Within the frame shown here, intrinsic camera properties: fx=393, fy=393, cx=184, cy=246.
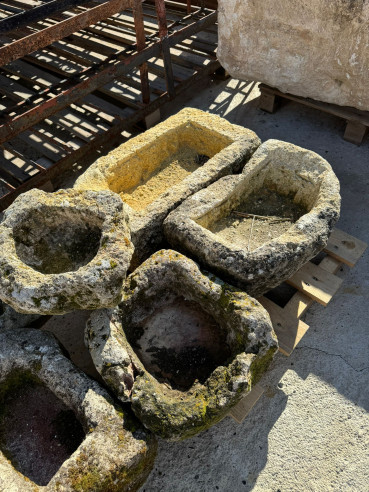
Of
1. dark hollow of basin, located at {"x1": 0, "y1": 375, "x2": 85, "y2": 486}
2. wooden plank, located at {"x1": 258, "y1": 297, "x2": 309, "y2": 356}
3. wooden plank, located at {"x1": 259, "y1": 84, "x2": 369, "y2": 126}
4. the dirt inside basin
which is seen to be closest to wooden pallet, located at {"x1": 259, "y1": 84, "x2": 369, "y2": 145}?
wooden plank, located at {"x1": 259, "y1": 84, "x2": 369, "y2": 126}

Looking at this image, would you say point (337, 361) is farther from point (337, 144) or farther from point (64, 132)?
point (64, 132)

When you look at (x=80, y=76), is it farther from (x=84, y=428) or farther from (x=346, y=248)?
(x=84, y=428)

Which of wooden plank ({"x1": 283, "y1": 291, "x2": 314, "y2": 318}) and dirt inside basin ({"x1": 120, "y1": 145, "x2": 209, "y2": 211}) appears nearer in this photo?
wooden plank ({"x1": 283, "y1": 291, "x2": 314, "y2": 318})

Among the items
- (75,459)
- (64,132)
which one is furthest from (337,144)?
(75,459)

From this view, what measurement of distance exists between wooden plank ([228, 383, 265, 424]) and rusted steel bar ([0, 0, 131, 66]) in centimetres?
353

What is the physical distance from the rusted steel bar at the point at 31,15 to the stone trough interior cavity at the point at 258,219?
2.59m

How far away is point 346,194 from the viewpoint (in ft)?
14.1

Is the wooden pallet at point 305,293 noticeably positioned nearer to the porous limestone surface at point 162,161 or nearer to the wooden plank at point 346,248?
the wooden plank at point 346,248

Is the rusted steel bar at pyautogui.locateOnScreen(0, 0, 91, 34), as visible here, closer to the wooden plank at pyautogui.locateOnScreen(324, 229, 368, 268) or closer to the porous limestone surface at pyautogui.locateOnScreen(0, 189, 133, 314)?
the porous limestone surface at pyautogui.locateOnScreen(0, 189, 133, 314)

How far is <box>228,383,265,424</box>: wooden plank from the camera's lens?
2.92 m

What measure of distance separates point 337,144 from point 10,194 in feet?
12.6

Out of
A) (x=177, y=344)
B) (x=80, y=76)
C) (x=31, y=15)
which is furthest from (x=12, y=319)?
(x=80, y=76)

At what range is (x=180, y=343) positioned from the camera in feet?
9.90

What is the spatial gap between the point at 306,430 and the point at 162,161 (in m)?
2.73
